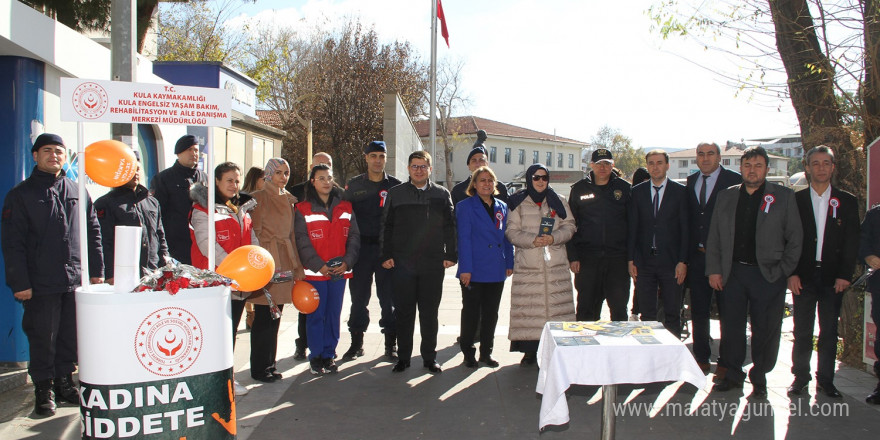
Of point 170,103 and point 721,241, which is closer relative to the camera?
point 170,103

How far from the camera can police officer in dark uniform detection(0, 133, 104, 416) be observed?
15.0 feet

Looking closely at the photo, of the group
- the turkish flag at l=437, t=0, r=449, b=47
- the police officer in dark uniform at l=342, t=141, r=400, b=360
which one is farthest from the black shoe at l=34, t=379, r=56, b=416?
the turkish flag at l=437, t=0, r=449, b=47

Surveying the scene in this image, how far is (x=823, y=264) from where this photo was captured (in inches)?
209

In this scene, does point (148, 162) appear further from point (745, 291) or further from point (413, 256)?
point (745, 291)

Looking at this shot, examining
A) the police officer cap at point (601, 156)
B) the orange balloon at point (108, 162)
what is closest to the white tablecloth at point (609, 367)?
the orange balloon at point (108, 162)

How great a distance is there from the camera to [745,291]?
17.8 feet

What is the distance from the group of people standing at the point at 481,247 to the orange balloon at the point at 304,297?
0.55 feet

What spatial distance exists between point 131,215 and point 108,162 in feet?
4.04

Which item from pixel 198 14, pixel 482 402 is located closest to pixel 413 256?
pixel 482 402

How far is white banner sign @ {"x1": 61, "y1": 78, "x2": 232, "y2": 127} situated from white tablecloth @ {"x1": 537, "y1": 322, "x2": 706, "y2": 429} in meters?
2.46

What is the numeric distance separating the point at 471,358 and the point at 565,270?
4.03 feet

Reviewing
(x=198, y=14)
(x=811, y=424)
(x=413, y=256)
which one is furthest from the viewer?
(x=198, y=14)

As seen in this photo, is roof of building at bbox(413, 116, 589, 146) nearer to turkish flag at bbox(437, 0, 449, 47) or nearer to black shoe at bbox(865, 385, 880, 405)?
turkish flag at bbox(437, 0, 449, 47)

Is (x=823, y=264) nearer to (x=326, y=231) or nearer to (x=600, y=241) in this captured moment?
(x=600, y=241)
